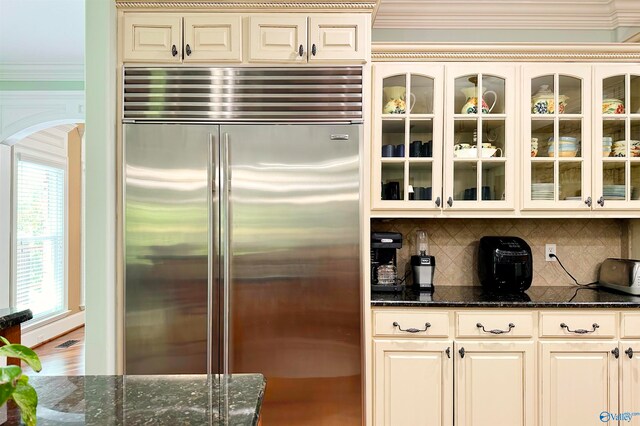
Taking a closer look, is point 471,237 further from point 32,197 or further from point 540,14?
point 32,197

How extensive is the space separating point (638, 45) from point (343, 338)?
7.65 feet

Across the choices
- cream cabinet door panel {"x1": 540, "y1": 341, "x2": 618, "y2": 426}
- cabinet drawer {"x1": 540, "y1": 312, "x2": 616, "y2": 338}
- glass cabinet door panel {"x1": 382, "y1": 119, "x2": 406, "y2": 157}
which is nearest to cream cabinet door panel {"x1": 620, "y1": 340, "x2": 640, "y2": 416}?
cream cabinet door panel {"x1": 540, "y1": 341, "x2": 618, "y2": 426}

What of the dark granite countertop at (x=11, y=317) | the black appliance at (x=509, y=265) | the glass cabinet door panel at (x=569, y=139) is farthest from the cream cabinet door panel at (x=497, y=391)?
the dark granite countertop at (x=11, y=317)

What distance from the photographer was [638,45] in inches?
95.5

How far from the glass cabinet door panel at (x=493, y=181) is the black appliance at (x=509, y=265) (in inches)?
11.2

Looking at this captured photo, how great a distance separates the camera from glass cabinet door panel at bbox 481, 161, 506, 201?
2.40 metres

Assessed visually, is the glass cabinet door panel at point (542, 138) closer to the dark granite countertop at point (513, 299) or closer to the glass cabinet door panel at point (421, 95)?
the glass cabinet door panel at point (421, 95)

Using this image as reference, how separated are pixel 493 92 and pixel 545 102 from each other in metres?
0.30

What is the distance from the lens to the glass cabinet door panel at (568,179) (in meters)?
2.43

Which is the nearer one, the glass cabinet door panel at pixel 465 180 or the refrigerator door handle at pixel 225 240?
the refrigerator door handle at pixel 225 240

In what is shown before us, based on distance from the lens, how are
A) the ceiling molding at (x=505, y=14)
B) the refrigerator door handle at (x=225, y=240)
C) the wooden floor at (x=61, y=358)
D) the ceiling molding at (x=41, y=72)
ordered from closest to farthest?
1. the refrigerator door handle at (x=225, y=240)
2. the ceiling molding at (x=505, y=14)
3. the wooden floor at (x=61, y=358)
4. the ceiling molding at (x=41, y=72)

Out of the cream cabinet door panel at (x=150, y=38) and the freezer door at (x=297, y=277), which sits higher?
the cream cabinet door panel at (x=150, y=38)

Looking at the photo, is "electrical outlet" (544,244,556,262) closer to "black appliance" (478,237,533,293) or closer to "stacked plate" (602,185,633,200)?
"black appliance" (478,237,533,293)

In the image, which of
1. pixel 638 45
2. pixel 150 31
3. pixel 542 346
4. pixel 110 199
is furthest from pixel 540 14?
pixel 110 199
